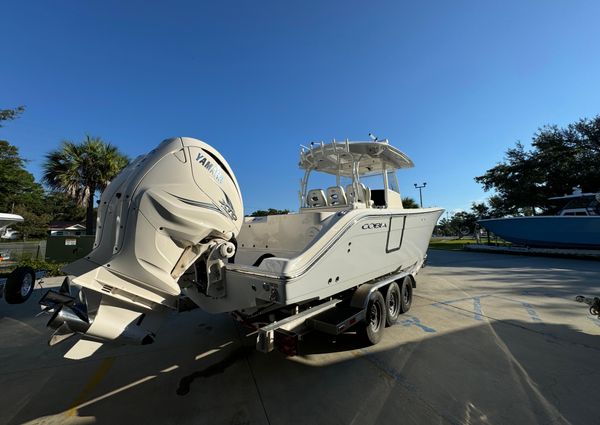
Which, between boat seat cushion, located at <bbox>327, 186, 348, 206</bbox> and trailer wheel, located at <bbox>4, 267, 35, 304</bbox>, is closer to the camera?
boat seat cushion, located at <bbox>327, 186, 348, 206</bbox>

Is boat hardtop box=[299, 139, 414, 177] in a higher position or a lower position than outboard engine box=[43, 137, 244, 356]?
higher

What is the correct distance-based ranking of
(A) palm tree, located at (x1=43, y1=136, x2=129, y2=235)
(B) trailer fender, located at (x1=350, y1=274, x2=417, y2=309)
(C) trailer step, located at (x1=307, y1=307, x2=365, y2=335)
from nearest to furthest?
(C) trailer step, located at (x1=307, y1=307, x2=365, y2=335), (B) trailer fender, located at (x1=350, y1=274, x2=417, y2=309), (A) palm tree, located at (x1=43, y1=136, x2=129, y2=235)

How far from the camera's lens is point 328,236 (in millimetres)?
3039

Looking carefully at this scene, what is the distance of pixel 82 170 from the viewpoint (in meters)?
→ 14.0

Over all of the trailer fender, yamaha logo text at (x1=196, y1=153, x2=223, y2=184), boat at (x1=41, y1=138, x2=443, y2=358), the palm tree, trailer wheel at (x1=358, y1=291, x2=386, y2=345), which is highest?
the palm tree

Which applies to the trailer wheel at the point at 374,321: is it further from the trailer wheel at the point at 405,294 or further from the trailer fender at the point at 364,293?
the trailer wheel at the point at 405,294

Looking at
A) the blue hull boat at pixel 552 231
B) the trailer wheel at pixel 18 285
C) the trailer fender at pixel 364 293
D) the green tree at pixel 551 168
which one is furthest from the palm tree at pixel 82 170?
the green tree at pixel 551 168

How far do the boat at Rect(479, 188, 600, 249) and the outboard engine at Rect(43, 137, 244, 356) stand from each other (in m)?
19.4

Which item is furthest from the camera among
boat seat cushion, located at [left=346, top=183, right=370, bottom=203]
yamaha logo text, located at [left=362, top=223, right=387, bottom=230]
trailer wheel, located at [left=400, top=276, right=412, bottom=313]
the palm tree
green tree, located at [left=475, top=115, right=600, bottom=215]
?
green tree, located at [left=475, top=115, right=600, bottom=215]

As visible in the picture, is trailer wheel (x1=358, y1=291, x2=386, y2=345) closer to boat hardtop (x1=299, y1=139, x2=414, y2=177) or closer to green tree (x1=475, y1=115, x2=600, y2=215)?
boat hardtop (x1=299, y1=139, x2=414, y2=177)

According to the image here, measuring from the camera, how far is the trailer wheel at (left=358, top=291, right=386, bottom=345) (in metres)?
3.93

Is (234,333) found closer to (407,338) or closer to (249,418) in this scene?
(249,418)

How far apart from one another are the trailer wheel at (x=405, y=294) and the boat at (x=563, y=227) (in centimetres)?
1517

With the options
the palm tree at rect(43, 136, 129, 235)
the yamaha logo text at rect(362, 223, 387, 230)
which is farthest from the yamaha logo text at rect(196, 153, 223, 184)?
the palm tree at rect(43, 136, 129, 235)
